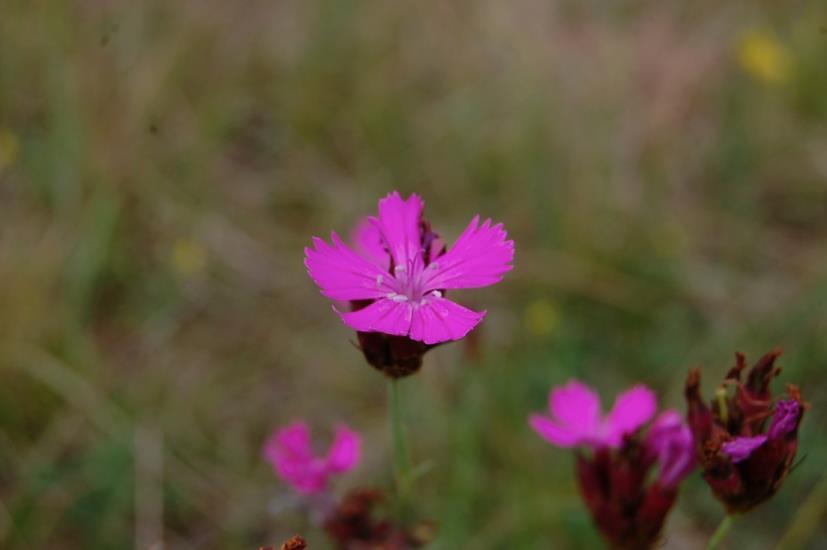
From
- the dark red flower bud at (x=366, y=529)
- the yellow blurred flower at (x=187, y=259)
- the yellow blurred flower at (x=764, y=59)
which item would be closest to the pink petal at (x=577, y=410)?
the dark red flower bud at (x=366, y=529)

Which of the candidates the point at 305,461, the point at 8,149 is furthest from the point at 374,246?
the point at 8,149

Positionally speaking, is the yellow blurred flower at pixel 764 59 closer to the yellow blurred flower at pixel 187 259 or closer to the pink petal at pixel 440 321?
the yellow blurred flower at pixel 187 259

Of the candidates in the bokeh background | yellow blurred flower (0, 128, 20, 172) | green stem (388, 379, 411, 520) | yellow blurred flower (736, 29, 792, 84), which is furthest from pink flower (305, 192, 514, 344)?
yellow blurred flower (736, 29, 792, 84)

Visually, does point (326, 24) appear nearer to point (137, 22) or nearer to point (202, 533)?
point (137, 22)

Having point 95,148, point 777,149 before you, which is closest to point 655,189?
point 777,149

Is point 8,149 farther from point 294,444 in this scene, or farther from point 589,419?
point 589,419
